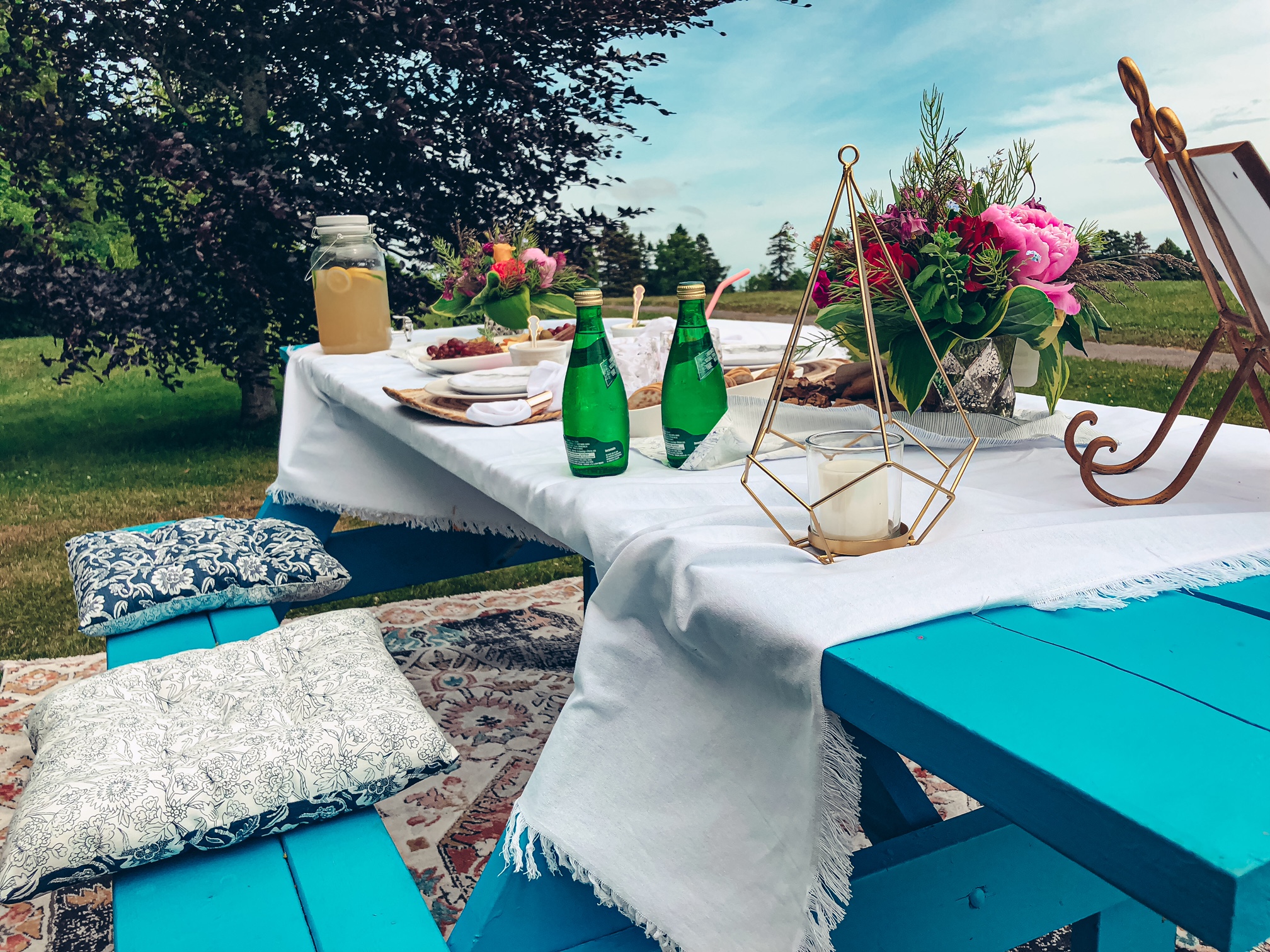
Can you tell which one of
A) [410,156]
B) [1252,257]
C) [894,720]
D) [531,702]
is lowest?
[531,702]

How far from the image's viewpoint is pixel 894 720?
2.27 ft

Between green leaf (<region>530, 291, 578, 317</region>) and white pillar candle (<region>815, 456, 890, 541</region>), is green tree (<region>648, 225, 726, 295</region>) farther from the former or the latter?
white pillar candle (<region>815, 456, 890, 541</region>)

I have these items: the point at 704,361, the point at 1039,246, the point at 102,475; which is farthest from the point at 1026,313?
the point at 102,475

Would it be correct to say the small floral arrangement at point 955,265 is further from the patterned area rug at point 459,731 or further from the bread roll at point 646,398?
the patterned area rug at point 459,731

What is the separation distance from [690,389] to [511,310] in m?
1.53

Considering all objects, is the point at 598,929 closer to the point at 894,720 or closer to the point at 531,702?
the point at 894,720

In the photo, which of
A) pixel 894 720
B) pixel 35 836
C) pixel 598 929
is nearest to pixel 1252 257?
pixel 894 720

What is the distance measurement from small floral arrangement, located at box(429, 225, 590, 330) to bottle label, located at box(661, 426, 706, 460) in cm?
145

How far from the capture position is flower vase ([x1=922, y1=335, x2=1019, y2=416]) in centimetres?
134

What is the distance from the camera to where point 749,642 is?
2.69ft

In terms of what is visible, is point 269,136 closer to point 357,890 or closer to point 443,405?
point 443,405

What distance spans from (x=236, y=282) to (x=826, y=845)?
627 cm

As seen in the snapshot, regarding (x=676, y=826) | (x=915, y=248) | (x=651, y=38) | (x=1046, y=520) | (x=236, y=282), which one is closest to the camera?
(x=676, y=826)

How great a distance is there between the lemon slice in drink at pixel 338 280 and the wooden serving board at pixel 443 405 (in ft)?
2.84
